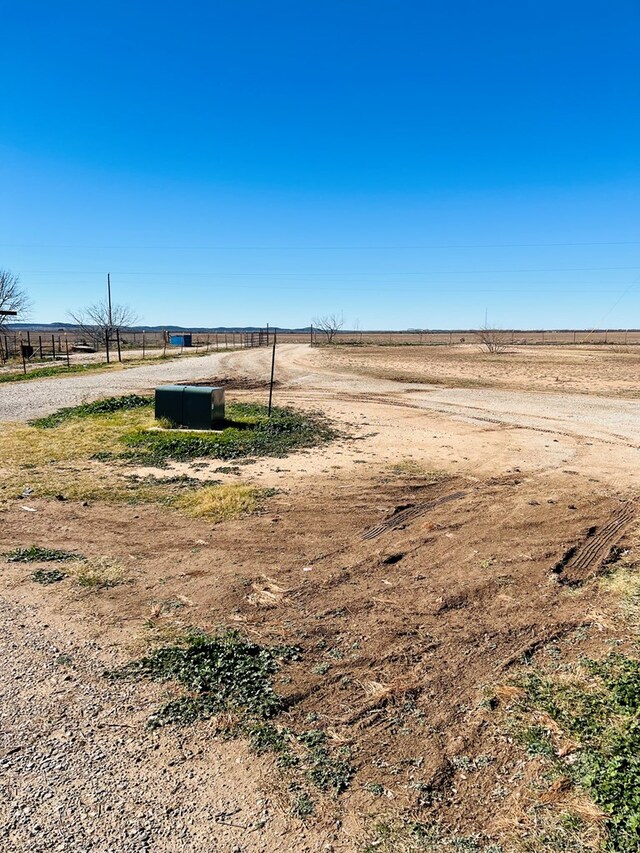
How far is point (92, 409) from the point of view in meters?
16.6

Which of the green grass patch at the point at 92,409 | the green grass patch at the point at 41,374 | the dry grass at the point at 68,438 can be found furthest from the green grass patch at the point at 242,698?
the green grass patch at the point at 41,374

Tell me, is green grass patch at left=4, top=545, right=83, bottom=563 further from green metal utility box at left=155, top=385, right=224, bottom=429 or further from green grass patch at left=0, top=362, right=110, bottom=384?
green grass patch at left=0, top=362, right=110, bottom=384

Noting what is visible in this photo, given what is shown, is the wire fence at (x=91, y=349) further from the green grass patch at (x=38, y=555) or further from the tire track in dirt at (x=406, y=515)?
the tire track in dirt at (x=406, y=515)

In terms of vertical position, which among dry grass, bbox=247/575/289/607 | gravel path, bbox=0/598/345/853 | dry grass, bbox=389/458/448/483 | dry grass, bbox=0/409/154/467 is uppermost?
dry grass, bbox=389/458/448/483

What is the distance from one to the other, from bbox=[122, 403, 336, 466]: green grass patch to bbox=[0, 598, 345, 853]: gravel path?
6.87 m

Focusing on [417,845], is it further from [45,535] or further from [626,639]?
[45,535]

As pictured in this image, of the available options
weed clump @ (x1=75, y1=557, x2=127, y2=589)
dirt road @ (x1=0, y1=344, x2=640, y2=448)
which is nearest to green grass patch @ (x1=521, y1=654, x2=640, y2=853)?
weed clump @ (x1=75, y1=557, x2=127, y2=589)

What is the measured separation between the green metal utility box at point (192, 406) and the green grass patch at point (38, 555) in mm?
7316

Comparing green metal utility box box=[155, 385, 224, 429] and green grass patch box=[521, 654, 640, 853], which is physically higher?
green metal utility box box=[155, 385, 224, 429]

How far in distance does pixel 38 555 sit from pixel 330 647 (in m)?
3.61

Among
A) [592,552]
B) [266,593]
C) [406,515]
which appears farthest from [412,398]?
[266,593]

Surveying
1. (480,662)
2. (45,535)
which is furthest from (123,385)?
(480,662)

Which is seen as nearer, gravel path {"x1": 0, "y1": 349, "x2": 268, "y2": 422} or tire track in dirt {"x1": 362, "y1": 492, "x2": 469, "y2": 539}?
tire track in dirt {"x1": 362, "y1": 492, "x2": 469, "y2": 539}

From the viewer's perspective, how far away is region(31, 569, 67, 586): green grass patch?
5676mm
